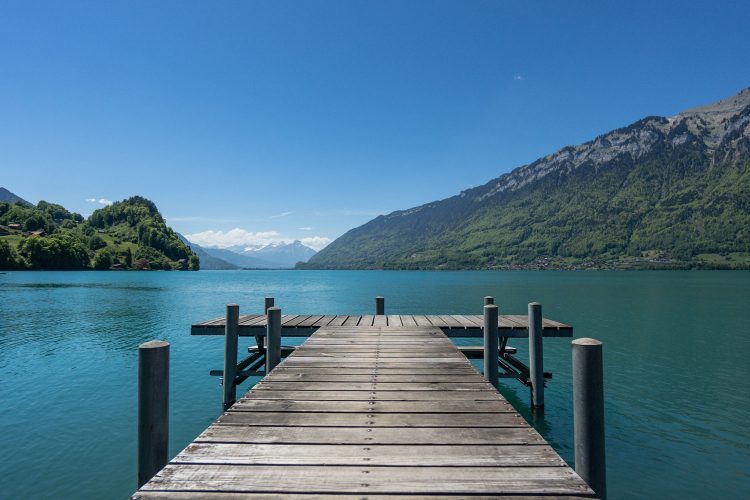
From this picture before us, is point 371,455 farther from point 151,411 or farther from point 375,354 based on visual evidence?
point 375,354

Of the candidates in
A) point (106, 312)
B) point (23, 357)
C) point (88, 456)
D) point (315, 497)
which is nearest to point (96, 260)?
point (106, 312)

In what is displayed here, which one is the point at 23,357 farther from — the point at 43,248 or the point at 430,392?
the point at 43,248

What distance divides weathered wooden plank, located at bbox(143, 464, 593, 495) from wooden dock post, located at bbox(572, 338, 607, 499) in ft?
4.09

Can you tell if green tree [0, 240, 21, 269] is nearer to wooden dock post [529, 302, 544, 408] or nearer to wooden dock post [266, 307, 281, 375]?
wooden dock post [266, 307, 281, 375]

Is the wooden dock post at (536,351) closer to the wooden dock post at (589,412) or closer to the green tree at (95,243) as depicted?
the wooden dock post at (589,412)

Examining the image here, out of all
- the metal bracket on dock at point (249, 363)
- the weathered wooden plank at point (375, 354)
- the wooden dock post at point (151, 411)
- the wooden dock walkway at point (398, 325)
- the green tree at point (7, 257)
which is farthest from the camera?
the green tree at point (7, 257)

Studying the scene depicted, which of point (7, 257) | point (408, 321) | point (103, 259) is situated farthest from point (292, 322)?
point (103, 259)

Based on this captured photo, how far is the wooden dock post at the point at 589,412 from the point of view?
15.2 feet

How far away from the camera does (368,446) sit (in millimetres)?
4309

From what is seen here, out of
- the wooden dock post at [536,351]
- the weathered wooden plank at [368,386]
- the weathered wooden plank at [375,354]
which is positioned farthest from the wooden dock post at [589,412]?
the wooden dock post at [536,351]

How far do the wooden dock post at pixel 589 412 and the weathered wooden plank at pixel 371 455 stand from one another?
0.94 m

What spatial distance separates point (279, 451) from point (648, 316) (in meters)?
48.9

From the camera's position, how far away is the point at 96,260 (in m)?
169

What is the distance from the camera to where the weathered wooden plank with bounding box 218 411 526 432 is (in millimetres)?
4953
